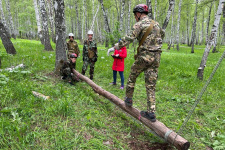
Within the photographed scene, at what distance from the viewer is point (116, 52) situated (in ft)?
18.7

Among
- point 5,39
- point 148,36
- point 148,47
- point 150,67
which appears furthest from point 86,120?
point 5,39

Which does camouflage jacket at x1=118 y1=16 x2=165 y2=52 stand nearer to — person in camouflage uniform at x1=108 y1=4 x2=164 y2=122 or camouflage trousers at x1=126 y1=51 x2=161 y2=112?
person in camouflage uniform at x1=108 y1=4 x2=164 y2=122

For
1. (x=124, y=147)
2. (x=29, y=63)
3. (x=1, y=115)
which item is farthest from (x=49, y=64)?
(x=124, y=147)

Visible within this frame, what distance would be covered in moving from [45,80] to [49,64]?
7.66 ft

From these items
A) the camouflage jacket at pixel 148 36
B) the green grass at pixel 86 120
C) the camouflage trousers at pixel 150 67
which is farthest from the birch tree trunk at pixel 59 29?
the camouflage trousers at pixel 150 67

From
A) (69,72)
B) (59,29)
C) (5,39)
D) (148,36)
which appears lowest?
(69,72)

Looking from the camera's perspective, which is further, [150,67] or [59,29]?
[59,29]

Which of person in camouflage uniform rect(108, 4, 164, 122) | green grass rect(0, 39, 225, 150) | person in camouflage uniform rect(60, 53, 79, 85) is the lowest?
green grass rect(0, 39, 225, 150)

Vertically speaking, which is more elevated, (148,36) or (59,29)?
(59,29)

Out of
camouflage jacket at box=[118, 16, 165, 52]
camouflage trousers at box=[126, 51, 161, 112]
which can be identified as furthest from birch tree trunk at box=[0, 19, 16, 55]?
camouflage trousers at box=[126, 51, 161, 112]

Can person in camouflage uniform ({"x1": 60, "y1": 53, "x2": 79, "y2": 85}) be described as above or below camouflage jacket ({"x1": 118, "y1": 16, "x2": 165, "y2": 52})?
below

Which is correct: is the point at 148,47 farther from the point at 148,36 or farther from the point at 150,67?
the point at 150,67

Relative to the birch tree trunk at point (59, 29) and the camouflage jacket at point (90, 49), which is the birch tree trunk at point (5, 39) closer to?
the birch tree trunk at point (59, 29)

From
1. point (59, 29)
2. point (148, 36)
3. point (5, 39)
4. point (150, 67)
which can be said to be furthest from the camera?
point (5, 39)
